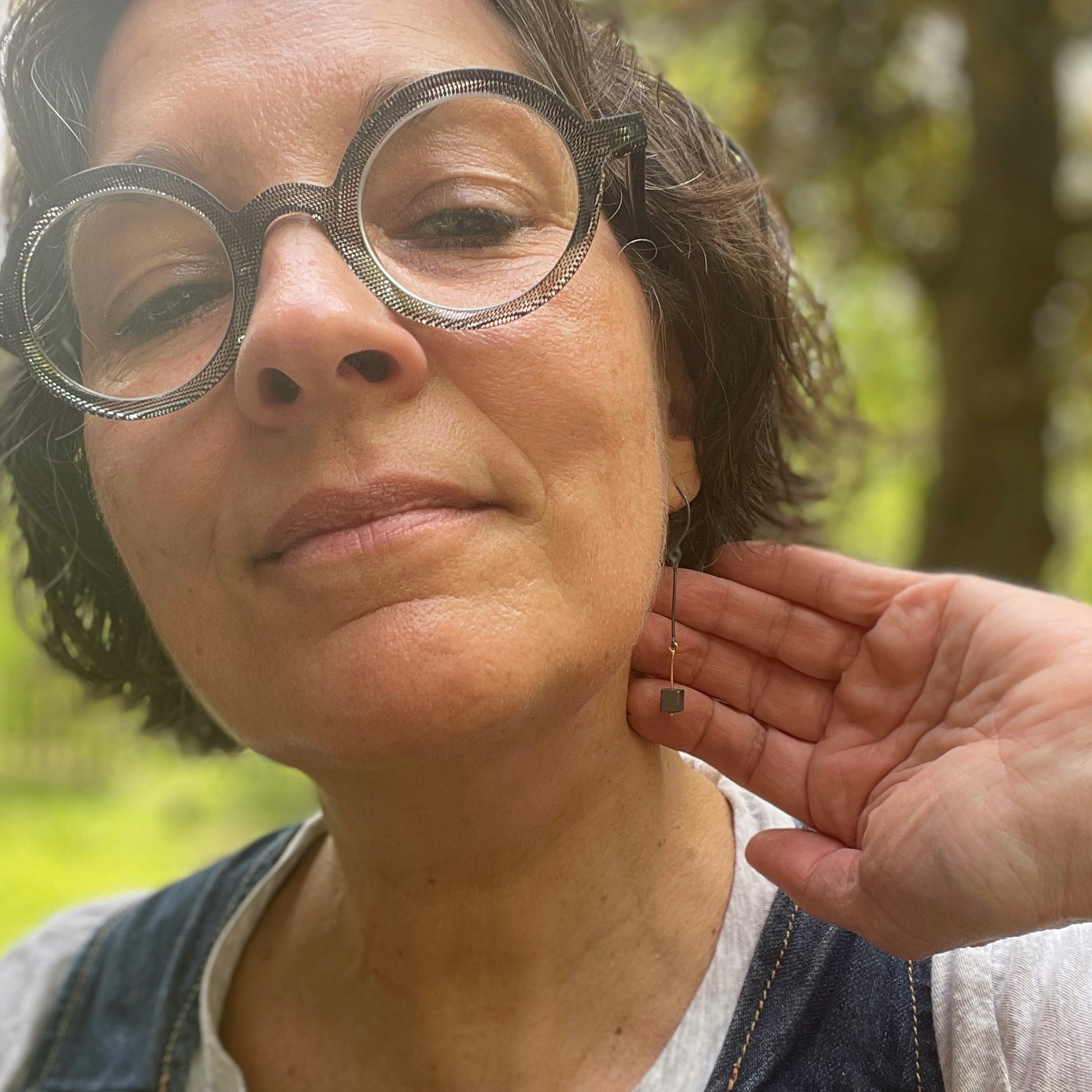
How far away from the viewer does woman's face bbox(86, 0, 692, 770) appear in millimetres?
1391

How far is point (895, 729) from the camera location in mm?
1732

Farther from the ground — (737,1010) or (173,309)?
(173,309)

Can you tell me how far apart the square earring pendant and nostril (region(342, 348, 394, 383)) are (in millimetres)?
754

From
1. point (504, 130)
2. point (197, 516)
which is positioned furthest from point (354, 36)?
point (197, 516)

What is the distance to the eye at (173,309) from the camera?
→ 1555 mm

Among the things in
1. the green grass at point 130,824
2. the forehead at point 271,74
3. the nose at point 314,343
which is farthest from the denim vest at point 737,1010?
the green grass at point 130,824

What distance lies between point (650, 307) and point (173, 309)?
0.74 metres

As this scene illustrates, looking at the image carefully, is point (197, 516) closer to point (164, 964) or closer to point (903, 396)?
point (164, 964)

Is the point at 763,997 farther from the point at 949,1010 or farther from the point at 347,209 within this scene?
the point at 347,209

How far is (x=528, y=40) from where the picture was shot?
168cm

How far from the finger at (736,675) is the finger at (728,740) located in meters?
0.02

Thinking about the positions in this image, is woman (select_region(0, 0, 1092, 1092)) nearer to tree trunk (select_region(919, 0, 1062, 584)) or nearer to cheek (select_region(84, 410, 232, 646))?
cheek (select_region(84, 410, 232, 646))

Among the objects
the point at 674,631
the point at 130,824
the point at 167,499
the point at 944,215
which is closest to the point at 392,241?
the point at 167,499

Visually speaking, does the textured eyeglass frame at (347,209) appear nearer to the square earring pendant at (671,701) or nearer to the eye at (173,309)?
the eye at (173,309)
